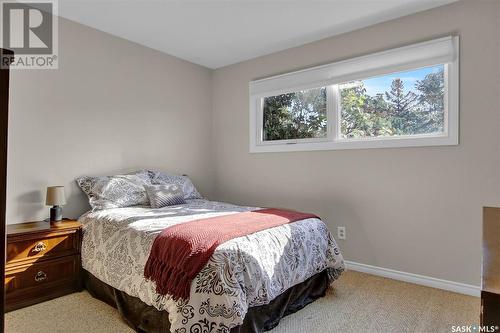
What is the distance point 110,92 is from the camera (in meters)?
3.18

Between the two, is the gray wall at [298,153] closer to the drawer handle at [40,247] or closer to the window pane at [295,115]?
the window pane at [295,115]

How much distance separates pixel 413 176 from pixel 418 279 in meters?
0.91

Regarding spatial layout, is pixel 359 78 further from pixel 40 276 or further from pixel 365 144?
pixel 40 276

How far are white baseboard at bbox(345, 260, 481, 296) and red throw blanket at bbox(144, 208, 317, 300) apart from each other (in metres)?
1.32

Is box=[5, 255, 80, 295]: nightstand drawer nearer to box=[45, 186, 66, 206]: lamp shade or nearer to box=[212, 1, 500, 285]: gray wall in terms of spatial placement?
box=[45, 186, 66, 206]: lamp shade

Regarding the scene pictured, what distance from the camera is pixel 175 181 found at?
341 cm

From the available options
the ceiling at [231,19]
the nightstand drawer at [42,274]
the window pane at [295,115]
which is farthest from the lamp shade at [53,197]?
the window pane at [295,115]

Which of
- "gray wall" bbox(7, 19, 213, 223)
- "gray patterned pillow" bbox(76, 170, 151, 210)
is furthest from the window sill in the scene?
"gray patterned pillow" bbox(76, 170, 151, 210)

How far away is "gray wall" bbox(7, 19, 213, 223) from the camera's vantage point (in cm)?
260

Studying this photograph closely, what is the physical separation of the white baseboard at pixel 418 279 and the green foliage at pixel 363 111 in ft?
4.23

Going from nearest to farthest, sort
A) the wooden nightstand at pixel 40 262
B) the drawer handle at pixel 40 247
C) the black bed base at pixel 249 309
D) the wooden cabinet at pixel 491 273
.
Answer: the wooden cabinet at pixel 491 273
the black bed base at pixel 249 309
the wooden nightstand at pixel 40 262
the drawer handle at pixel 40 247

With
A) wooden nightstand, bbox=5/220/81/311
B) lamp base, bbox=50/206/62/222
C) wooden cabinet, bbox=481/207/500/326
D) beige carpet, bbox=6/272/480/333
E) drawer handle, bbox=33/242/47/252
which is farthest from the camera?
lamp base, bbox=50/206/62/222

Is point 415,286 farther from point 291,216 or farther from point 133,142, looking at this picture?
point 133,142

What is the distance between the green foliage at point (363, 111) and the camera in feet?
8.86
